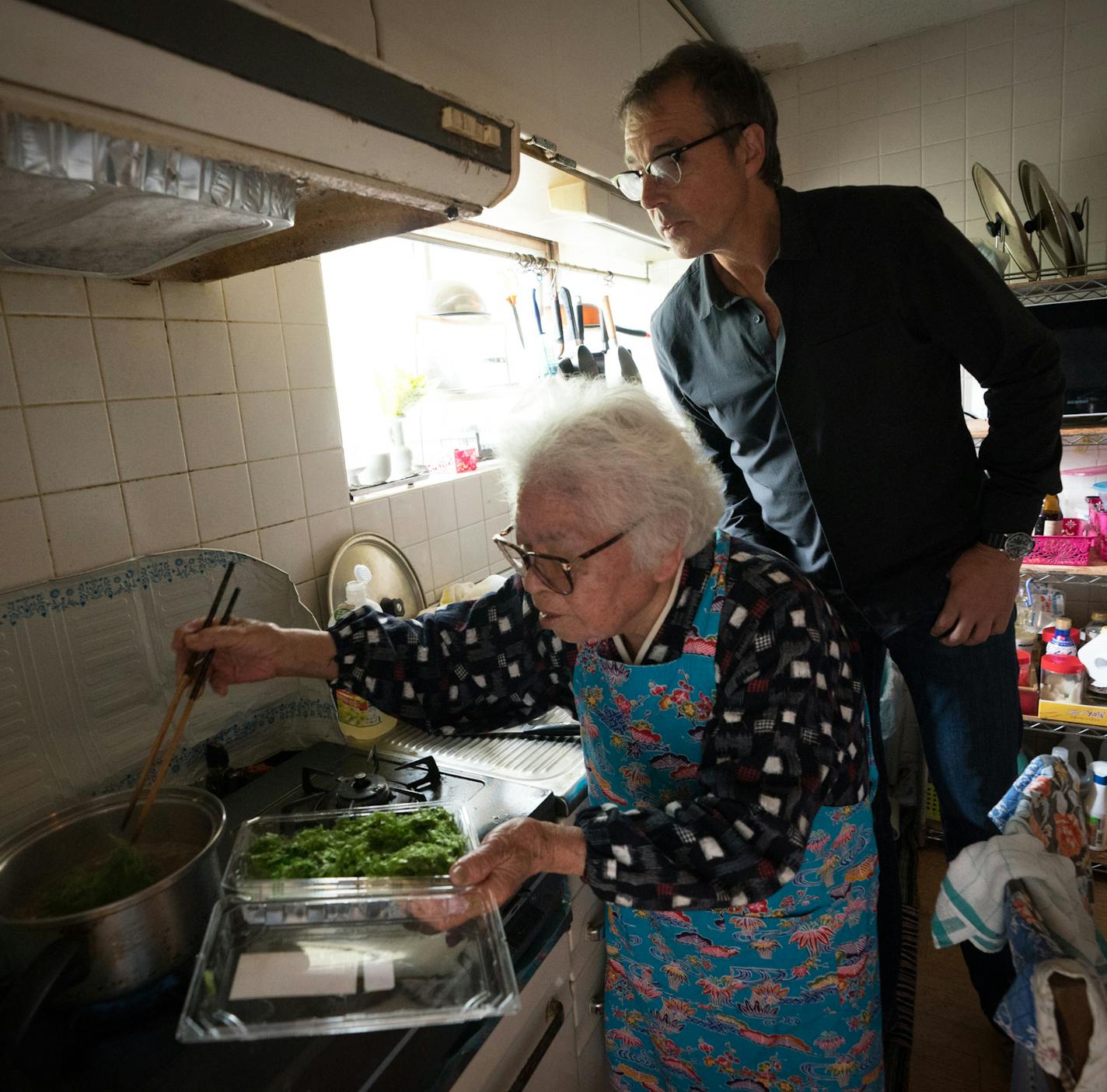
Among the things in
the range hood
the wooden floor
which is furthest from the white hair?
the wooden floor

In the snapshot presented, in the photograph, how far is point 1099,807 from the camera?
2.05 m

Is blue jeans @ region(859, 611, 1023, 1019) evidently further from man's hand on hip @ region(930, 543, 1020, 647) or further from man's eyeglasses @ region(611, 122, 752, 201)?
man's eyeglasses @ region(611, 122, 752, 201)

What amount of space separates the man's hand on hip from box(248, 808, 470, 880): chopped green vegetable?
874 millimetres

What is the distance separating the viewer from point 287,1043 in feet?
2.25

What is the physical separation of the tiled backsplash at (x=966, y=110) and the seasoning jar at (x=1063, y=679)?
1153 millimetres

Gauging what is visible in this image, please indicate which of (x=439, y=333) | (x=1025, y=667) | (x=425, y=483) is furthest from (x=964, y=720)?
(x=439, y=333)

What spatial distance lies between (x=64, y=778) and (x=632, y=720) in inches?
30.4

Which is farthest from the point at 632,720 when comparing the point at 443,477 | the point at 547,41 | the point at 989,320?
the point at 547,41

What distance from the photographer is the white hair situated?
875 millimetres

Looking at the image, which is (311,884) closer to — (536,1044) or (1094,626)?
(536,1044)

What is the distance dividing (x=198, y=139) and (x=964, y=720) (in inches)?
54.2

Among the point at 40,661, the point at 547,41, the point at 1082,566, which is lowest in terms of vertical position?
the point at 1082,566

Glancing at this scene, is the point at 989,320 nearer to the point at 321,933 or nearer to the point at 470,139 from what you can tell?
the point at 470,139

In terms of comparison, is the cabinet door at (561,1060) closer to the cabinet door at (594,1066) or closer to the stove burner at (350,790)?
the cabinet door at (594,1066)
